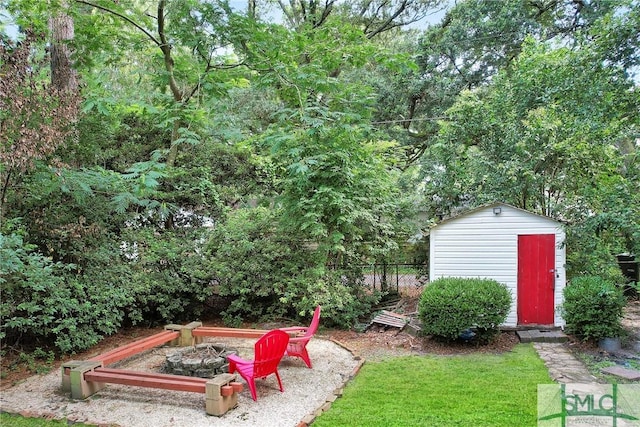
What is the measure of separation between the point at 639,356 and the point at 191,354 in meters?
6.00

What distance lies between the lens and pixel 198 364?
15.4 ft

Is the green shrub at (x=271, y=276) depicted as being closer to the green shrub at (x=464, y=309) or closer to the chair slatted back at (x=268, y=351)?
the green shrub at (x=464, y=309)

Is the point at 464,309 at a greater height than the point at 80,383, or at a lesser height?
greater

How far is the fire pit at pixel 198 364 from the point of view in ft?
15.4

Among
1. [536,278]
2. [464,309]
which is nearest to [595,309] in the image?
[536,278]

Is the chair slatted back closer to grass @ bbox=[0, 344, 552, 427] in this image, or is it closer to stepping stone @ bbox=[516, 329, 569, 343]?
grass @ bbox=[0, 344, 552, 427]

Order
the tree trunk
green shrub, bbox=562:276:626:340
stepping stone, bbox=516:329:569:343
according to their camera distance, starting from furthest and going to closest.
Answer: the tree trunk → stepping stone, bbox=516:329:569:343 → green shrub, bbox=562:276:626:340

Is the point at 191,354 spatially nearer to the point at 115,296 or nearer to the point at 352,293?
the point at 115,296

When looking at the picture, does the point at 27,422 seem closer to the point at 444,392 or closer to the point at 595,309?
the point at 444,392

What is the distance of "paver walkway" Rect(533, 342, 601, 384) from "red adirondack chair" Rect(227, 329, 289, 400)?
10.5 feet

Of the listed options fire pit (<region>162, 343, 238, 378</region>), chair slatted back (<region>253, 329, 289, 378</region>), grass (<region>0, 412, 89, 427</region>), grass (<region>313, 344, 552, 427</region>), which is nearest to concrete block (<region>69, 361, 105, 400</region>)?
grass (<region>0, 412, 89, 427</region>)

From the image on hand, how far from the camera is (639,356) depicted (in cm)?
559

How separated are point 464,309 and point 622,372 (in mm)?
1909

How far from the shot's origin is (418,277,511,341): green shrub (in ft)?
19.4
